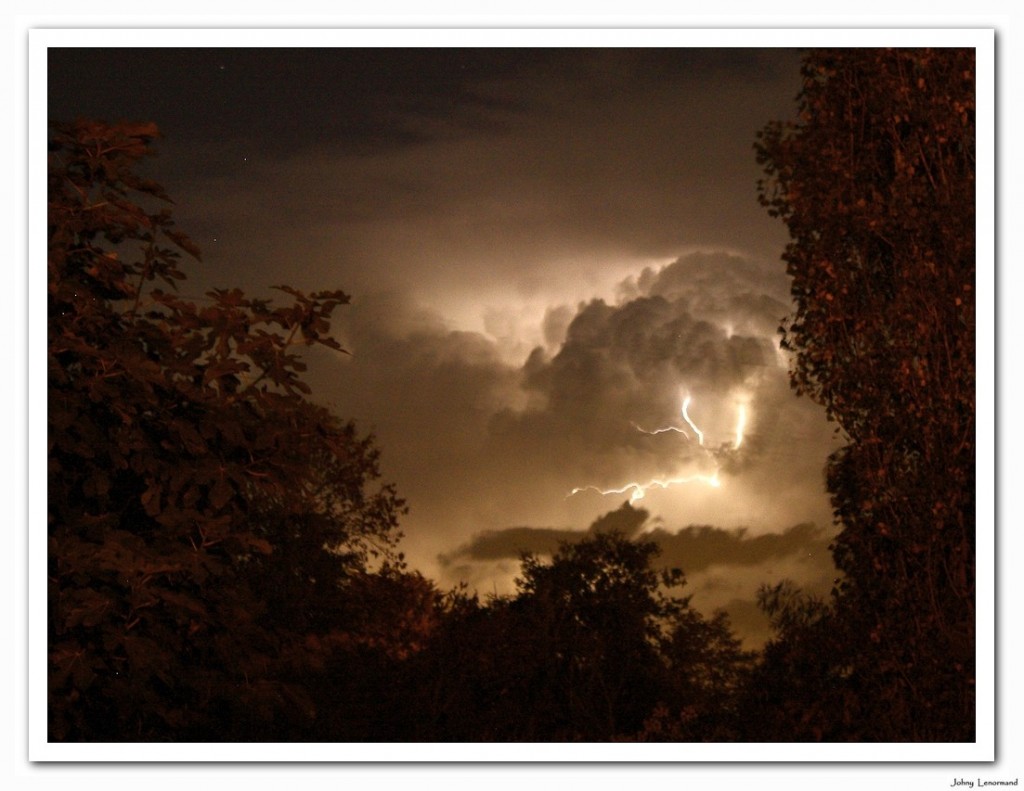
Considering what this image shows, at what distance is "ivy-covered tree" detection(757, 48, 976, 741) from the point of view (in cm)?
515

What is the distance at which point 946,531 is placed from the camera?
5207 millimetres

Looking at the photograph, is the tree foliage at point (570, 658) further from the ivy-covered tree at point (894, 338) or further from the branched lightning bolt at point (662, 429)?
the ivy-covered tree at point (894, 338)

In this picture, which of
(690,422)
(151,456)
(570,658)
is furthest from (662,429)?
(570,658)

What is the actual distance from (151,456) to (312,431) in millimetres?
627

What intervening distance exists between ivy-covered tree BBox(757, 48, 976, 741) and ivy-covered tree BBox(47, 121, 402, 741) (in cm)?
240

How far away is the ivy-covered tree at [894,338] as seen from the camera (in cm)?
515

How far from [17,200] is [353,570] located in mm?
5772

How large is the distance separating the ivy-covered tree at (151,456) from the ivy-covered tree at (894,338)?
2401 mm

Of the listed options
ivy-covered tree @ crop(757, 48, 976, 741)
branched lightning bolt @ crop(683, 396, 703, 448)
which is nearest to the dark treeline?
ivy-covered tree @ crop(757, 48, 976, 741)

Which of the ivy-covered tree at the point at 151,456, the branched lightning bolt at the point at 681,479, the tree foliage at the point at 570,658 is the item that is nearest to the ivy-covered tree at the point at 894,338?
the branched lightning bolt at the point at 681,479

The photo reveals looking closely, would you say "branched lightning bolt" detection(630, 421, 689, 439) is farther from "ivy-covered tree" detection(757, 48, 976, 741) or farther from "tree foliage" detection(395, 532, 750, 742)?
"tree foliage" detection(395, 532, 750, 742)

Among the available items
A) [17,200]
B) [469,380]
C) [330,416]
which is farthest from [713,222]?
[17,200]
